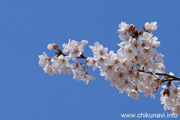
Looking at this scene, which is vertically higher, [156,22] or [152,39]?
[156,22]

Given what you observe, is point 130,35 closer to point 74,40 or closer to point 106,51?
point 106,51

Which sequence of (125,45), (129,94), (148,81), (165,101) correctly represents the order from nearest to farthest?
(125,45) → (148,81) → (129,94) → (165,101)

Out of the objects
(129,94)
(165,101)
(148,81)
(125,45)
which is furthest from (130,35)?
(165,101)

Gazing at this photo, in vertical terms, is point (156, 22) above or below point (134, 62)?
above

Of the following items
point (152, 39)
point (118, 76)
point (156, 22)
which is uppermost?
point (156, 22)

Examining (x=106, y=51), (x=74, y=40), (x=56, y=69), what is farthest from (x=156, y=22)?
(x=56, y=69)

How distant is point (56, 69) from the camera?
14.6 ft

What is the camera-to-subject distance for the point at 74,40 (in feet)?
14.1

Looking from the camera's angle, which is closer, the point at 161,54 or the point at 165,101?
the point at 161,54

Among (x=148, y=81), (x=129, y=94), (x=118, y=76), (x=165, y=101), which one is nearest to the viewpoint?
(x=118, y=76)

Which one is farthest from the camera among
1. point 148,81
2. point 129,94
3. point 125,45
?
point 129,94

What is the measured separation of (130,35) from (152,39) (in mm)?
347

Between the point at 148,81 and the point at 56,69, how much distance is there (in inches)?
68.0

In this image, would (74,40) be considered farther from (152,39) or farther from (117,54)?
(152,39)
